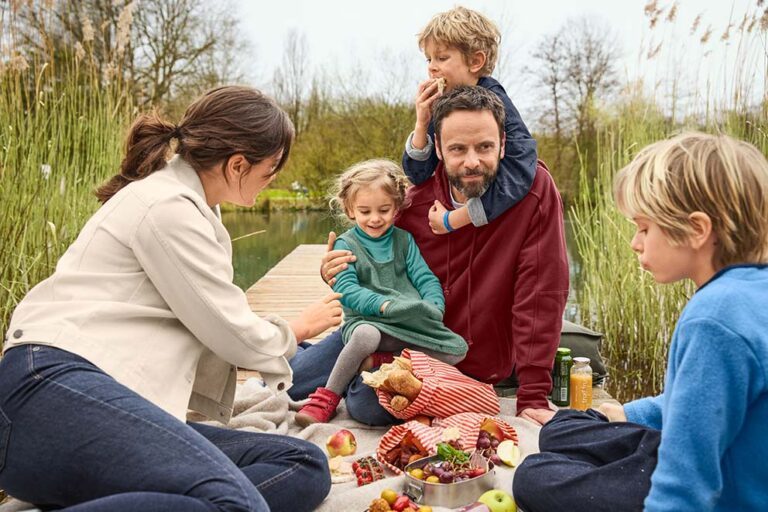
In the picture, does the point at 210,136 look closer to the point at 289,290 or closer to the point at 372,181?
the point at 372,181

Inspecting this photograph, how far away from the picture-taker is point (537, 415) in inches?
122

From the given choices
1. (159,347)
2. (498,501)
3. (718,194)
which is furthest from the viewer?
(498,501)

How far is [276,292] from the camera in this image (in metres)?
6.79

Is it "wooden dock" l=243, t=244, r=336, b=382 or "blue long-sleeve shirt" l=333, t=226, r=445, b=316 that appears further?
"wooden dock" l=243, t=244, r=336, b=382

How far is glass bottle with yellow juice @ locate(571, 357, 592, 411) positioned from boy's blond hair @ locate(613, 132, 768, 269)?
170 centimetres

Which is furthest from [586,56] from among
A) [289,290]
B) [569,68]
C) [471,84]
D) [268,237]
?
[471,84]

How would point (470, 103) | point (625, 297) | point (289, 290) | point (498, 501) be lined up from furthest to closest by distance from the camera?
point (289, 290), point (625, 297), point (470, 103), point (498, 501)

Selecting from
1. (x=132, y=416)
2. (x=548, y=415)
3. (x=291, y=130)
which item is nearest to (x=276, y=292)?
(x=548, y=415)

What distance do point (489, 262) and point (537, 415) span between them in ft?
2.11

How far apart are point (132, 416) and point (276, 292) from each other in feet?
16.4

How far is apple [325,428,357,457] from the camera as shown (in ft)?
9.27

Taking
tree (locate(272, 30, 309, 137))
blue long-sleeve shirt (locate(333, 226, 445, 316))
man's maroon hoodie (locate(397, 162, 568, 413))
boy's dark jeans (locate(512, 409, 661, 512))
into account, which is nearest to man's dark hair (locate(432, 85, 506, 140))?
man's maroon hoodie (locate(397, 162, 568, 413))

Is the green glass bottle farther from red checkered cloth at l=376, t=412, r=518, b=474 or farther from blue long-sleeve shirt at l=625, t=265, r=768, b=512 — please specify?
blue long-sleeve shirt at l=625, t=265, r=768, b=512

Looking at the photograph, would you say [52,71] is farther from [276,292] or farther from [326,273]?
[276,292]
